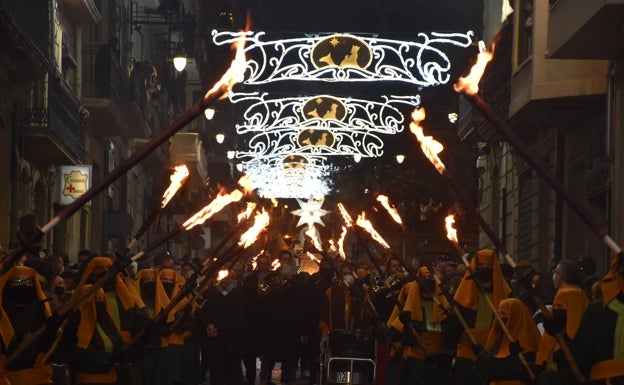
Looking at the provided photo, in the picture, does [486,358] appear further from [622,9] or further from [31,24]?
[31,24]

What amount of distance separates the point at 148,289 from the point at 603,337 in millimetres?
7511

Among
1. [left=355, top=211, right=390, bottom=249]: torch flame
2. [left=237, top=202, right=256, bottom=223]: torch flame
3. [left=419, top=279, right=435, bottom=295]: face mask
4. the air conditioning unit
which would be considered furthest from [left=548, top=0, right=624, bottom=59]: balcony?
the air conditioning unit

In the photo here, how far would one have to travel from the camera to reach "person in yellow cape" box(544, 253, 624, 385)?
32.2 feet

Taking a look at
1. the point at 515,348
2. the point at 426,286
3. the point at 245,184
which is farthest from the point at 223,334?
the point at 515,348

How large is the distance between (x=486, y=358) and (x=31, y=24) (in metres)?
14.1

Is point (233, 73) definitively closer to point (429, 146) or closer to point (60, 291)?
point (429, 146)

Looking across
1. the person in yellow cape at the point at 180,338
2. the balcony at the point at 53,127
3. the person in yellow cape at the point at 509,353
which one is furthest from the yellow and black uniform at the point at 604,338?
the balcony at the point at 53,127

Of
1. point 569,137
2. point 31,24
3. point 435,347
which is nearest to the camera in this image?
point 435,347

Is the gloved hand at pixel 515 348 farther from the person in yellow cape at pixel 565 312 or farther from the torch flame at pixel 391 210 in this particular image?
the torch flame at pixel 391 210

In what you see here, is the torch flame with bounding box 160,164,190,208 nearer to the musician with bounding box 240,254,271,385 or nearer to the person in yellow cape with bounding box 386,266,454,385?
the person in yellow cape with bounding box 386,266,454,385

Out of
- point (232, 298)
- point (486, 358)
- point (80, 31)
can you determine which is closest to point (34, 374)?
point (486, 358)

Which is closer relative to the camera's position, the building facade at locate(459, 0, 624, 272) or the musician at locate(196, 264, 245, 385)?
the building facade at locate(459, 0, 624, 272)

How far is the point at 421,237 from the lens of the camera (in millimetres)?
61656

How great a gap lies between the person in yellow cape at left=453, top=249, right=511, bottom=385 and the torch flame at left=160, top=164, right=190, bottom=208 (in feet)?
10.1
